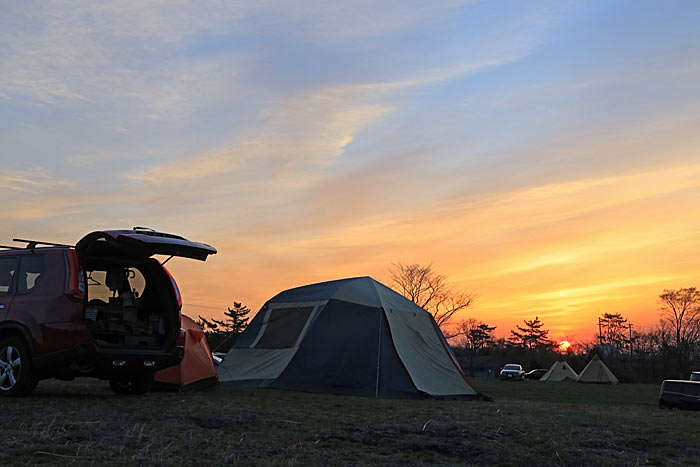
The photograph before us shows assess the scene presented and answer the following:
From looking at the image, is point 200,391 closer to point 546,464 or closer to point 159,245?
point 159,245

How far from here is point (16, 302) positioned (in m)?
9.05

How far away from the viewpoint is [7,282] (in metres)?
9.34

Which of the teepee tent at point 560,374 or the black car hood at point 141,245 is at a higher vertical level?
the black car hood at point 141,245

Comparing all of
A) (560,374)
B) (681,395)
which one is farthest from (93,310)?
(560,374)

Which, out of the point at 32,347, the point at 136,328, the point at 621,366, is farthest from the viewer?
the point at 621,366

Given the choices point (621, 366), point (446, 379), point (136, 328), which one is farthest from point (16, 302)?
point (621, 366)

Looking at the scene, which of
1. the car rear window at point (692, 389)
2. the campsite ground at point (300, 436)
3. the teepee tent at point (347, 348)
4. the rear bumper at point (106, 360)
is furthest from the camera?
the car rear window at point (692, 389)

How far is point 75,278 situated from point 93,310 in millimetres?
597

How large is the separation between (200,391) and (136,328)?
2.06 meters

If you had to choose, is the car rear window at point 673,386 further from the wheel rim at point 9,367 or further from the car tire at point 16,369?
the wheel rim at point 9,367

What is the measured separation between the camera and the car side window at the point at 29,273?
9.09 m

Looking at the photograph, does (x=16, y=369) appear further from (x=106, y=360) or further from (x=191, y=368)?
(x=191, y=368)

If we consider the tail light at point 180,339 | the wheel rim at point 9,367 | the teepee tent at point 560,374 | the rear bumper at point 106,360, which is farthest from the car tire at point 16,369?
the teepee tent at point 560,374

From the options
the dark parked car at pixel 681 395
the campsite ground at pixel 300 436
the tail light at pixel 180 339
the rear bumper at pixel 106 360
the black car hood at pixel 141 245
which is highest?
the black car hood at pixel 141 245
